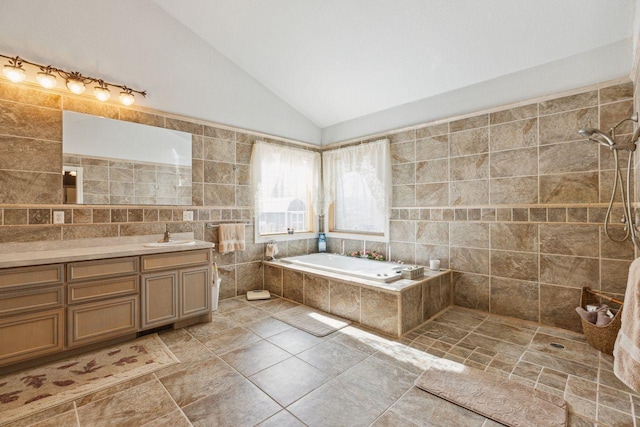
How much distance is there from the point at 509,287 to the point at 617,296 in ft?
2.62

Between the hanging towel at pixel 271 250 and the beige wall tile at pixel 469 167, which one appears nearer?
the beige wall tile at pixel 469 167

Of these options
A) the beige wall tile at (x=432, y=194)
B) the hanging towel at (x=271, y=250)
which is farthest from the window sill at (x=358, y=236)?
the hanging towel at (x=271, y=250)

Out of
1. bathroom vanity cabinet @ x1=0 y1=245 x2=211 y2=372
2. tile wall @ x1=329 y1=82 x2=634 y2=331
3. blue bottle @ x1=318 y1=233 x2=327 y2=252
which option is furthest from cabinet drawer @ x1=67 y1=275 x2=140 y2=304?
tile wall @ x1=329 y1=82 x2=634 y2=331

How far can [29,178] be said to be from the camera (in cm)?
259

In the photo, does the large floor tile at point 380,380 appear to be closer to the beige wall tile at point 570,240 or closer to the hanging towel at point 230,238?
the beige wall tile at point 570,240

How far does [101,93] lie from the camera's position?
2.79m

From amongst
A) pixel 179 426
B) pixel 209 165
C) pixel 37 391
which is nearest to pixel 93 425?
pixel 179 426

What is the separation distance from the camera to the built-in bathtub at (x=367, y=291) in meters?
2.82

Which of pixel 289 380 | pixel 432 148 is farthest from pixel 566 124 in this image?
pixel 289 380

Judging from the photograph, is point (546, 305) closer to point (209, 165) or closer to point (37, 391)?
point (209, 165)

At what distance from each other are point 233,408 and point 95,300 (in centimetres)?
151

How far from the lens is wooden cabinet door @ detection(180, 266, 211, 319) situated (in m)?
2.92

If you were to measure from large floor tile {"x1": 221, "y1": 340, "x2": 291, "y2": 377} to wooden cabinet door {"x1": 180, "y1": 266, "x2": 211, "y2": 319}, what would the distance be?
76cm

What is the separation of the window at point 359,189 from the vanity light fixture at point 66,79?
2666 millimetres
